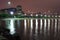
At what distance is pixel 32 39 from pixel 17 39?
3.63 m

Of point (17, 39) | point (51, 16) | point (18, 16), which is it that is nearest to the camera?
point (17, 39)

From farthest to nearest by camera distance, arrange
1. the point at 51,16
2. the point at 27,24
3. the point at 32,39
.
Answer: the point at 27,24 → the point at 51,16 → the point at 32,39

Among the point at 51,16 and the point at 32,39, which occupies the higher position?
the point at 51,16

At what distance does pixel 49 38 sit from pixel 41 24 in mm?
4759

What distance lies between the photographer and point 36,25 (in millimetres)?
10867

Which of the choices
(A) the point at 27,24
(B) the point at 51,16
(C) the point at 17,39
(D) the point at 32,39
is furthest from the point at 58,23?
(C) the point at 17,39

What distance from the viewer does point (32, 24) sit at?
10906 millimetres

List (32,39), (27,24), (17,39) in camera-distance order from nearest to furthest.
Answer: (17,39)
(32,39)
(27,24)

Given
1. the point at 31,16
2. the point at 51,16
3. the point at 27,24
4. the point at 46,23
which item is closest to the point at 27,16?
the point at 31,16

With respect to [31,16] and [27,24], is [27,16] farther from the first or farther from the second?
[27,24]

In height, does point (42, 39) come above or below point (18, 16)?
below

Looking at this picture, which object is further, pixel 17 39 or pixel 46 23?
pixel 46 23

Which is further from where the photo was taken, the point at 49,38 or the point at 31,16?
the point at 31,16

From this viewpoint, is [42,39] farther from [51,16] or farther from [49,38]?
[51,16]
